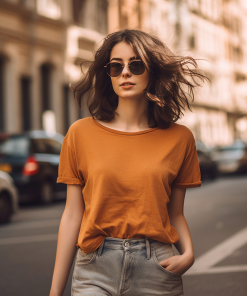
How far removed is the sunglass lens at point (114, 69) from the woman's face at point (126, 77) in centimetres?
2

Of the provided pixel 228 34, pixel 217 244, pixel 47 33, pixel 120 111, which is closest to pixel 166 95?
pixel 120 111

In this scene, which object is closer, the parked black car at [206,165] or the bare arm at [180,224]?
the bare arm at [180,224]

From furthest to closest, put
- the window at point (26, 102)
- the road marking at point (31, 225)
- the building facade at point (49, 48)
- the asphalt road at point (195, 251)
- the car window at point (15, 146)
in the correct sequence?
the window at point (26, 102) → the building facade at point (49, 48) → the car window at point (15, 146) → the road marking at point (31, 225) → the asphalt road at point (195, 251)

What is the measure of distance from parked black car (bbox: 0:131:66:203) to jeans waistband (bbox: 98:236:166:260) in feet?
34.5

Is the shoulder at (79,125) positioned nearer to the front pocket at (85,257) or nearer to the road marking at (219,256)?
the front pocket at (85,257)

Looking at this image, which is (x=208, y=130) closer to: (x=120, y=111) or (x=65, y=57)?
(x=65, y=57)

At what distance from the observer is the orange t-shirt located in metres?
→ 2.43

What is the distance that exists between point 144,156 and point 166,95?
0.37 m

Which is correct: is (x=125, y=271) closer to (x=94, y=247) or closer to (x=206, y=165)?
(x=94, y=247)

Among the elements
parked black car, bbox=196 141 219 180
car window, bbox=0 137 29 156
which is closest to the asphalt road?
car window, bbox=0 137 29 156

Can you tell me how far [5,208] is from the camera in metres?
10.4

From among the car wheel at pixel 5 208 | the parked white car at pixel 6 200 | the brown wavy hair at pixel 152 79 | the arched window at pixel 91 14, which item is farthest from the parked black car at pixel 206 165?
the brown wavy hair at pixel 152 79

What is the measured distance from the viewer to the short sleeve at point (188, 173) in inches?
103

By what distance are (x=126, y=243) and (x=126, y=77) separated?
73cm
